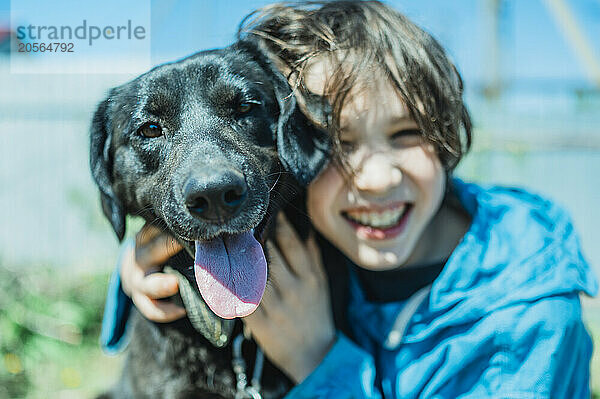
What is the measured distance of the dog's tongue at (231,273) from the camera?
1600 mm

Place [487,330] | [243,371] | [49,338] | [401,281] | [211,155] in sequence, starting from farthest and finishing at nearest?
[49,338], [401,281], [243,371], [487,330], [211,155]

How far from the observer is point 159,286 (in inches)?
75.4

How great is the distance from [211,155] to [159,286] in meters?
0.56

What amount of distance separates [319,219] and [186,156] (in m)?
0.57

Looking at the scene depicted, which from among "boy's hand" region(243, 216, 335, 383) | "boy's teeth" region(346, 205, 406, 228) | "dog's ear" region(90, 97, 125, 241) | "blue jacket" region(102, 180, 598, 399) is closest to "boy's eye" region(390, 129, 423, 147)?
"boy's teeth" region(346, 205, 406, 228)

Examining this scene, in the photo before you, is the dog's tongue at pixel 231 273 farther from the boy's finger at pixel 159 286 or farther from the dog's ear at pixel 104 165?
the dog's ear at pixel 104 165

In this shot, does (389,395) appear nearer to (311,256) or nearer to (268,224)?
(311,256)

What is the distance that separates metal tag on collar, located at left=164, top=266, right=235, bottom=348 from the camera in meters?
1.87

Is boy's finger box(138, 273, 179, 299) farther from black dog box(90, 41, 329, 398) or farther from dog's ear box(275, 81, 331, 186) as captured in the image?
dog's ear box(275, 81, 331, 186)

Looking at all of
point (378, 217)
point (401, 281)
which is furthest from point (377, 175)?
point (401, 281)

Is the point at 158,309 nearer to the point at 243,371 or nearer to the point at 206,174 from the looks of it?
the point at 243,371

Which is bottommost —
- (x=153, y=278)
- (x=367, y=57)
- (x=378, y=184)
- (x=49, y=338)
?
(x=49, y=338)

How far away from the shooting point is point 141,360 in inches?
87.3

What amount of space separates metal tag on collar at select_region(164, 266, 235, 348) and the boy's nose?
64cm
